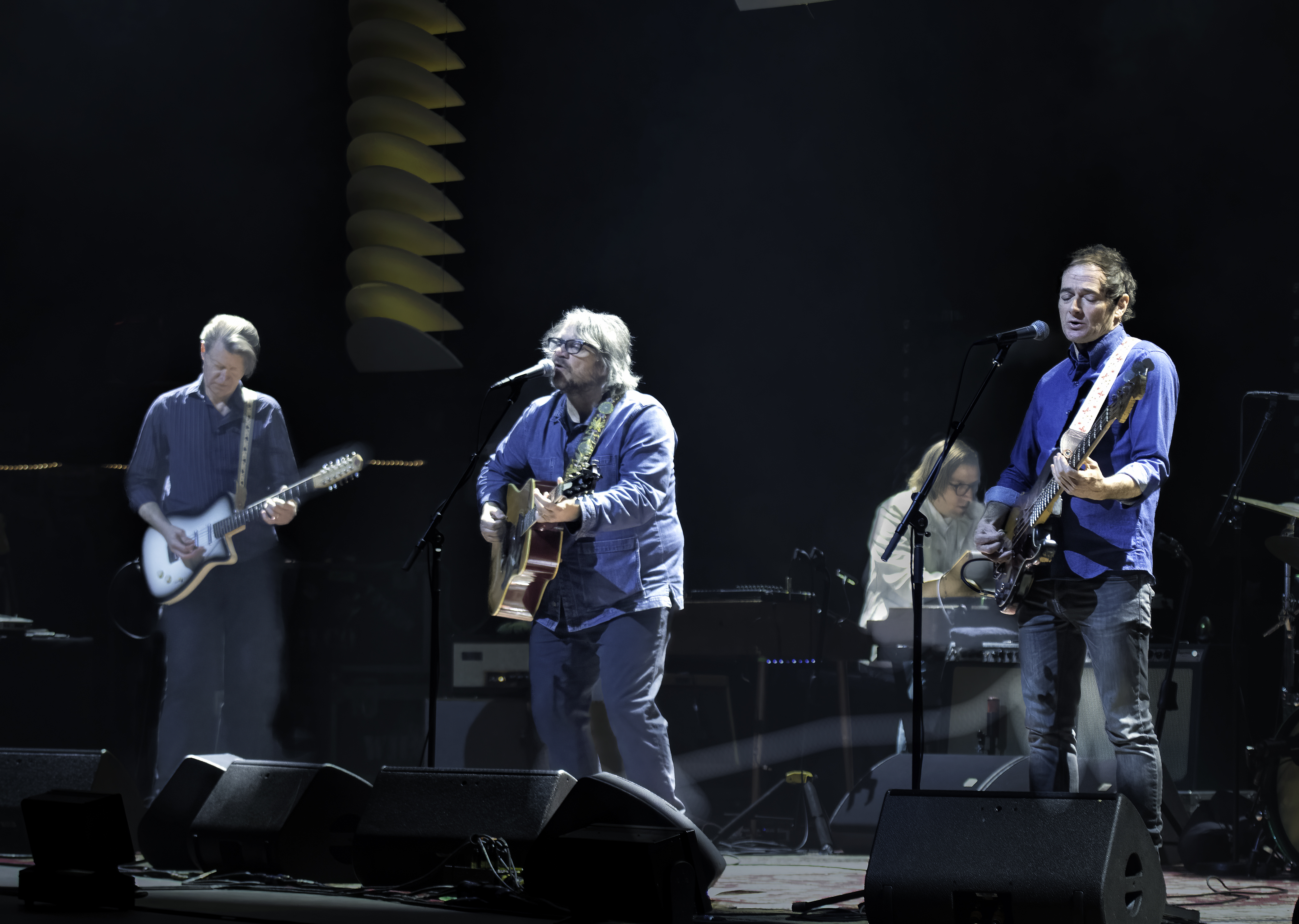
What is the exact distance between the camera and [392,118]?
6.29m

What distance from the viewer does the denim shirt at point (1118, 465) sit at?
3137 millimetres

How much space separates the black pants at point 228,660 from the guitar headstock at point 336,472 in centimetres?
34

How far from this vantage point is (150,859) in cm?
397

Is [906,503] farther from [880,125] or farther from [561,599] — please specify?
[561,599]

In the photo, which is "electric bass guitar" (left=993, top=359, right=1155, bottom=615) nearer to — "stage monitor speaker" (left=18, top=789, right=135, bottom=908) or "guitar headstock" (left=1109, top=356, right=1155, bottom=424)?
"guitar headstock" (left=1109, top=356, right=1155, bottom=424)

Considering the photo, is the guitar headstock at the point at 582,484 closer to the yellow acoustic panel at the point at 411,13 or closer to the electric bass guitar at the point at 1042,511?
the electric bass guitar at the point at 1042,511

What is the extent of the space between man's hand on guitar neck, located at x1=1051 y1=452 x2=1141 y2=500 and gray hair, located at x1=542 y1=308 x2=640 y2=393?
144 centimetres

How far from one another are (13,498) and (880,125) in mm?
4614

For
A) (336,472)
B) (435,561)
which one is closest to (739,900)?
(435,561)

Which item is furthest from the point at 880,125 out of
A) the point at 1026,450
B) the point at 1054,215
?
the point at 1026,450

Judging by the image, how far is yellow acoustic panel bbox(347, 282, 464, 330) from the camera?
20.6ft

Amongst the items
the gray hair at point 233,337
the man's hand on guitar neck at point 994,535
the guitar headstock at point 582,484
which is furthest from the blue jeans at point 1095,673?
the gray hair at point 233,337

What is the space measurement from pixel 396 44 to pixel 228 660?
310 cm

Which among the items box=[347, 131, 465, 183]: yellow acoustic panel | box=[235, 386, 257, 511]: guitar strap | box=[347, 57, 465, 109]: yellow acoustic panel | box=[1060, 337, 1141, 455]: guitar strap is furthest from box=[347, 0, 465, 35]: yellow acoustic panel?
box=[1060, 337, 1141, 455]: guitar strap
